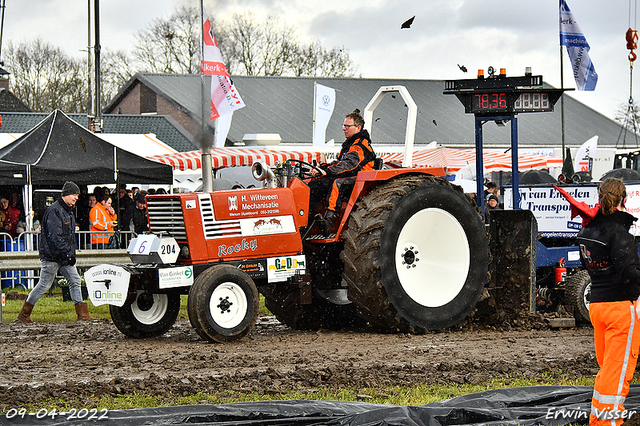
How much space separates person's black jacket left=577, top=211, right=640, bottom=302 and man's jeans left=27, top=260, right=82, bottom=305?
7206 mm

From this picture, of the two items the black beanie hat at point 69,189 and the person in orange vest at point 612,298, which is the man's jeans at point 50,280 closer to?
the black beanie hat at point 69,189

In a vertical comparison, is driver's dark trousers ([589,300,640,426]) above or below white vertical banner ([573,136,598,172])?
below

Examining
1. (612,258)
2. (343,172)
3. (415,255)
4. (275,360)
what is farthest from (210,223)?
(612,258)

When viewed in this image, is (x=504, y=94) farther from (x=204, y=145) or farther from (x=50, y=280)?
(x=50, y=280)

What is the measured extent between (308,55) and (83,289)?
27.2 metres

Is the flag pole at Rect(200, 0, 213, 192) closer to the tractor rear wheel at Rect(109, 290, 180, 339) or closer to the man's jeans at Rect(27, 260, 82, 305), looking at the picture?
the tractor rear wheel at Rect(109, 290, 180, 339)

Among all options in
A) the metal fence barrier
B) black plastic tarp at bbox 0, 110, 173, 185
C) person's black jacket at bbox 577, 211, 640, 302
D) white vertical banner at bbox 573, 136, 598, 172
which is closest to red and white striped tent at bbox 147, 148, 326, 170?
black plastic tarp at bbox 0, 110, 173, 185

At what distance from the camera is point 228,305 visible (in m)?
8.03

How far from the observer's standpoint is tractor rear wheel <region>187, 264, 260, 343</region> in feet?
25.6

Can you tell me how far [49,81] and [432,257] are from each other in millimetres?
32706

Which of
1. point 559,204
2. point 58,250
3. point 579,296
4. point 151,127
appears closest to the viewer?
point 579,296

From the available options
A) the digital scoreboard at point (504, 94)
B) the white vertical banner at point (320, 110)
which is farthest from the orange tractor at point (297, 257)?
the white vertical banner at point (320, 110)

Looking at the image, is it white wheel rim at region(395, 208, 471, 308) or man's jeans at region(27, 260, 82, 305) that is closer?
white wheel rim at region(395, 208, 471, 308)

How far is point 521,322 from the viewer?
916 centimetres
